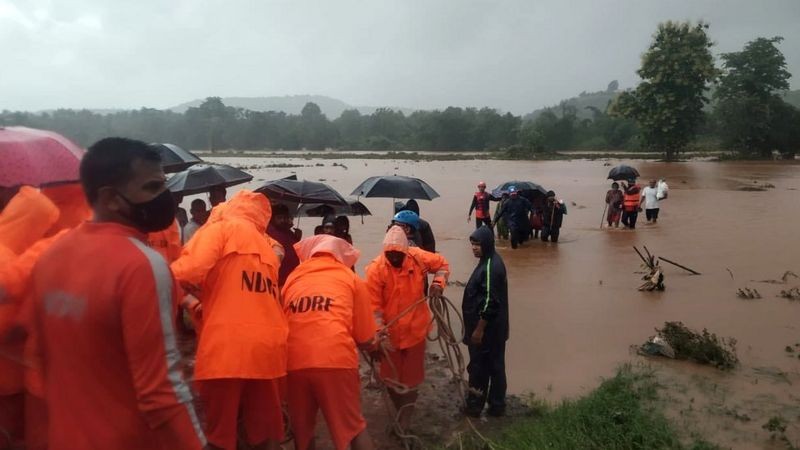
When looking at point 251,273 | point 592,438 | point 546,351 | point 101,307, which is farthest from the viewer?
point 546,351

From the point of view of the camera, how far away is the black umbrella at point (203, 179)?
22.1 feet

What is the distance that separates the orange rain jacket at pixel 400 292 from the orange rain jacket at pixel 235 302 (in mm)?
1364

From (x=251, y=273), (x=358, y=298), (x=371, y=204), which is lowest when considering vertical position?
(x=371, y=204)

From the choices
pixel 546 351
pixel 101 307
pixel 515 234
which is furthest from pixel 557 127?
pixel 101 307

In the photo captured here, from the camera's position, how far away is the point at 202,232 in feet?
10.7

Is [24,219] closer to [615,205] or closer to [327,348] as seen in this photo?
[327,348]

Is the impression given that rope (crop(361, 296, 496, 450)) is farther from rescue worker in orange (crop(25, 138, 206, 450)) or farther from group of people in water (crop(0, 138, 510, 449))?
rescue worker in orange (crop(25, 138, 206, 450))

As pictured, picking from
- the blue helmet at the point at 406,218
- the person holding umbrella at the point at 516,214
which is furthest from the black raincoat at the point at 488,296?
the person holding umbrella at the point at 516,214

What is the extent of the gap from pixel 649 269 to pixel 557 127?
215ft

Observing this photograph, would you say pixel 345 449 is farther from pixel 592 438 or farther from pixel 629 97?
pixel 629 97

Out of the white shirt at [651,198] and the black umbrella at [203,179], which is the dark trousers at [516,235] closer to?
the white shirt at [651,198]

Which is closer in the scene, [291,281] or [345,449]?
[345,449]

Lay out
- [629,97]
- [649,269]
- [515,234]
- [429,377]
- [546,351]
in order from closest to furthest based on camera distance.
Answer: [429,377] → [546,351] → [649,269] → [515,234] → [629,97]

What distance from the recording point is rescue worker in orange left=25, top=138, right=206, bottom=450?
189 centimetres
